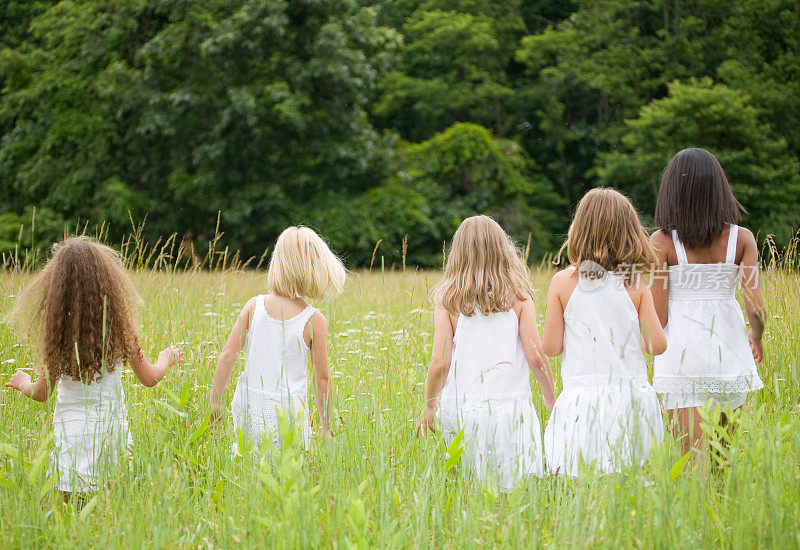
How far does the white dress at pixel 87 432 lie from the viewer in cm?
274

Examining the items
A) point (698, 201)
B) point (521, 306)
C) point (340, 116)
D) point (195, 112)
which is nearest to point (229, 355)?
point (521, 306)

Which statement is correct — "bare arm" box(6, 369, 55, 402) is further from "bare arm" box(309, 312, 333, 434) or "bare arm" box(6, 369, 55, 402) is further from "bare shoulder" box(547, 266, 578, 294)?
"bare shoulder" box(547, 266, 578, 294)

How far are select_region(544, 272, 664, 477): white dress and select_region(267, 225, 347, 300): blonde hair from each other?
1.03 meters

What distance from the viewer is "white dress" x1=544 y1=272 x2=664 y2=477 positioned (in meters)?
2.94

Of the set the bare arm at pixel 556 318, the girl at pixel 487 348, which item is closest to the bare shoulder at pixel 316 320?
the girl at pixel 487 348

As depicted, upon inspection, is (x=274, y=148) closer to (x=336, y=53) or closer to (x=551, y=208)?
(x=336, y=53)

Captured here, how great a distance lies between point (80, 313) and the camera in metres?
2.92

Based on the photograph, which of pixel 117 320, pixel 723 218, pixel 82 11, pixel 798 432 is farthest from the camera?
pixel 82 11

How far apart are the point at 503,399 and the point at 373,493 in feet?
2.49

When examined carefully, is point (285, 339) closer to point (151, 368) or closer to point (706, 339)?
point (151, 368)

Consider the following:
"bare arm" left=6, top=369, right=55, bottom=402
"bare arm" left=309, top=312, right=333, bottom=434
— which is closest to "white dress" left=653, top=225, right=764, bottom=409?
"bare arm" left=309, top=312, right=333, bottom=434

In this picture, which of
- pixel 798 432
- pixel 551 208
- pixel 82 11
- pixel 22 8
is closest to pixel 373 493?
pixel 798 432

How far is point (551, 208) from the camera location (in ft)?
79.4

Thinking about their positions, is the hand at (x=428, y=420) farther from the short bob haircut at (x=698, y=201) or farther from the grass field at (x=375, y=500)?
the short bob haircut at (x=698, y=201)
